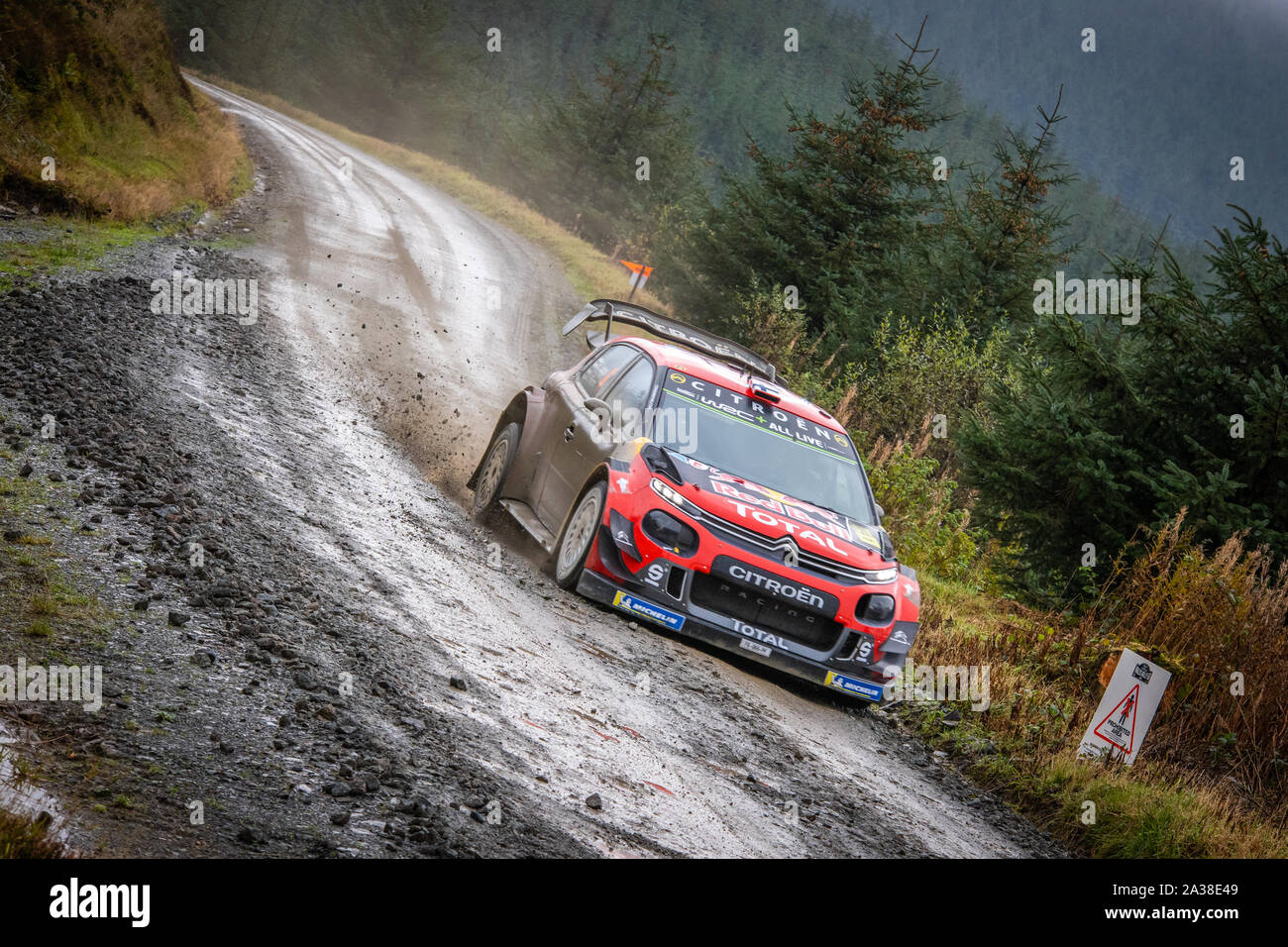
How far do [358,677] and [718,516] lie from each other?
2886 mm

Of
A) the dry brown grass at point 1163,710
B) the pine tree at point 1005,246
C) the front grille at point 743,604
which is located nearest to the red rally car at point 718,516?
the front grille at point 743,604

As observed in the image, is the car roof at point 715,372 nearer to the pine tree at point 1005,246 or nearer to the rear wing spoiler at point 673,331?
the rear wing spoiler at point 673,331

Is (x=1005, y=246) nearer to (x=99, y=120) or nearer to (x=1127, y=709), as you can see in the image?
(x=1127, y=709)

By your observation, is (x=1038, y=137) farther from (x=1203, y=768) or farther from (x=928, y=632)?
(x=1203, y=768)

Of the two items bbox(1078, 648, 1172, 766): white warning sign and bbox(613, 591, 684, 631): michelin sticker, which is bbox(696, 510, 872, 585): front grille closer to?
bbox(613, 591, 684, 631): michelin sticker

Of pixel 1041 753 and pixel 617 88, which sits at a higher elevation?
pixel 617 88

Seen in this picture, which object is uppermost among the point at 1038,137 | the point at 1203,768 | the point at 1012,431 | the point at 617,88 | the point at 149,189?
the point at 617,88

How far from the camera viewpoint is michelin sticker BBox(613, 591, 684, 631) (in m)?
6.71

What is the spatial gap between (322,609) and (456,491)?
4.56m

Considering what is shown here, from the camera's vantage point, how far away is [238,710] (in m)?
4.03

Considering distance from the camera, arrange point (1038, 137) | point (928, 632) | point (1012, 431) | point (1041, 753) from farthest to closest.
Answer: point (1038, 137)
point (1012, 431)
point (928, 632)
point (1041, 753)

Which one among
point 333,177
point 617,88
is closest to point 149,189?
point 333,177

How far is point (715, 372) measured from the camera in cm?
862
